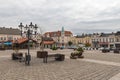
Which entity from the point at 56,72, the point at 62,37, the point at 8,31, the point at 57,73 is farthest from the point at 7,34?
the point at 57,73

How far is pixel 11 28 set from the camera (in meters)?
76.9

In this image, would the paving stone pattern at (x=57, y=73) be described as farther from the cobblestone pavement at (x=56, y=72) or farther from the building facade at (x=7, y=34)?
the building facade at (x=7, y=34)

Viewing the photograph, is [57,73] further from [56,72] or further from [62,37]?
[62,37]

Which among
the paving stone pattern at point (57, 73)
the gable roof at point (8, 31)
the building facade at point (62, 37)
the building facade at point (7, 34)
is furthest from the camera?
the building facade at point (62, 37)

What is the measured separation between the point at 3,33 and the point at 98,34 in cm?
5051

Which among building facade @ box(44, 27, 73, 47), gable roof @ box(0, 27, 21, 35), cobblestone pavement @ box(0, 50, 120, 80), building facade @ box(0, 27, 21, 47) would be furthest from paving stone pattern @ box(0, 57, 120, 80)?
building facade @ box(44, 27, 73, 47)

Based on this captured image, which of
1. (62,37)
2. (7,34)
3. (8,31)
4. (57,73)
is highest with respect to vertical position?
(8,31)

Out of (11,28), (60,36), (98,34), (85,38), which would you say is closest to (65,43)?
(60,36)

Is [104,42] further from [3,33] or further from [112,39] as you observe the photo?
[3,33]

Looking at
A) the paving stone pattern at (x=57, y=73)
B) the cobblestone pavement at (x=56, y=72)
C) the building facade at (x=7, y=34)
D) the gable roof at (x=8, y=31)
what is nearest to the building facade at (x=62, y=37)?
the gable roof at (x=8, y=31)

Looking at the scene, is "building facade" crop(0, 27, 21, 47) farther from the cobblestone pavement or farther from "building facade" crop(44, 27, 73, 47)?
the cobblestone pavement

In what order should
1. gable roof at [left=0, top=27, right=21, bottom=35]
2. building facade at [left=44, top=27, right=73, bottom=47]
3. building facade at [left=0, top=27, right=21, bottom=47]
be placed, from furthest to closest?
building facade at [left=44, top=27, right=73, bottom=47] → gable roof at [left=0, top=27, right=21, bottom=35] → building facade at [left=0, top=27, right=21, bottom=47]

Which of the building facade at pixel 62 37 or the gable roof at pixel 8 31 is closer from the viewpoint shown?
the gable roof at pixel 8 31

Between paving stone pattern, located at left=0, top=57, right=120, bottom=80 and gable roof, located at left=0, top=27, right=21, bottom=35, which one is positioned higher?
gable roof, located at left=0, top=27, right=21, bottom=35
